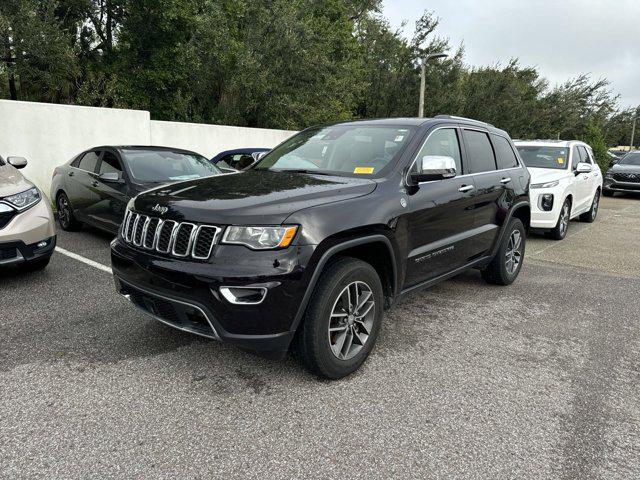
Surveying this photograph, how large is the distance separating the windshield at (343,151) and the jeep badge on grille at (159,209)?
1.23m

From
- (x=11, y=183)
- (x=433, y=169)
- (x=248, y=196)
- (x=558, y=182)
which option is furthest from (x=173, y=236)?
(x=558, y=182)

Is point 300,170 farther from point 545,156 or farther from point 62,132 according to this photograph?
point 62,132

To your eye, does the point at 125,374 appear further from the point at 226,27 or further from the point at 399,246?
the point at 226,27

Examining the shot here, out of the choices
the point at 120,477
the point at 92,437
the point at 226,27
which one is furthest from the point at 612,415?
the point at 226,27

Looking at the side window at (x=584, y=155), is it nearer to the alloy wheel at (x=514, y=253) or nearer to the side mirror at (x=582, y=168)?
the side mirror at (x=582, y=168)

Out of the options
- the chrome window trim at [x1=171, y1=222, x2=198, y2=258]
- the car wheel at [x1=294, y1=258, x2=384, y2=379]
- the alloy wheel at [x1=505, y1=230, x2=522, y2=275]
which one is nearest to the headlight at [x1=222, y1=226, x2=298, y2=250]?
the chrome window trim at [x1=171, y1=222, x2=198, y2=258]

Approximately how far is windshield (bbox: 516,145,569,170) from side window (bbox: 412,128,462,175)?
203 inches

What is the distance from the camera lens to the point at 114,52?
56.2ft

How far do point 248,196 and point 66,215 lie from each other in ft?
18.8

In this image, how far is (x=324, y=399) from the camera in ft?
9.47

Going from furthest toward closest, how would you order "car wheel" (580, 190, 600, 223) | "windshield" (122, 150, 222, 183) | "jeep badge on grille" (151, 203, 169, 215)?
1. "car wheel" (580, 190, 600, 223)
2. "windshield" (122, 150, 222, 183)
3. "jeep badge on grille" (151, 203, 169, 215)

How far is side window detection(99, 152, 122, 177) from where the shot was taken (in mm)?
6414

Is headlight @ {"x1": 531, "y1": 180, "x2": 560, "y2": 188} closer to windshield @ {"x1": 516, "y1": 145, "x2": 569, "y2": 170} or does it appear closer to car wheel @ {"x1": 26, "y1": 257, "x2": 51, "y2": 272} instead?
windshield @ {"x1": 516, "y1": 145, "x2": 569, "y2": 170}

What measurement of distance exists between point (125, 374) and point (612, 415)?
2.94m
